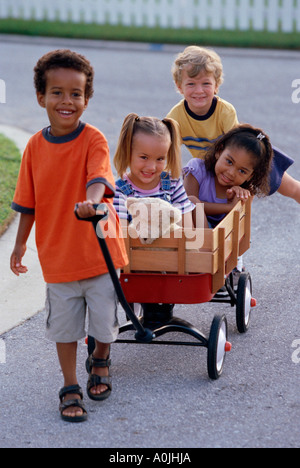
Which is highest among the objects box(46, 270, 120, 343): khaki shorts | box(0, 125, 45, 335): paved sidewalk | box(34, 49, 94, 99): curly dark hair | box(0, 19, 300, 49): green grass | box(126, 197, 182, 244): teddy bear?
box(34, 49, 94, 99): curly dark hair

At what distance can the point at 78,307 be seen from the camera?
11.5 ft

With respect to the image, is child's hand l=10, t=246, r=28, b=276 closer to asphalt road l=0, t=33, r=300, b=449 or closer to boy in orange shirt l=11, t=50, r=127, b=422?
boy in orange shirt l=11, t=50, r=127, b=422

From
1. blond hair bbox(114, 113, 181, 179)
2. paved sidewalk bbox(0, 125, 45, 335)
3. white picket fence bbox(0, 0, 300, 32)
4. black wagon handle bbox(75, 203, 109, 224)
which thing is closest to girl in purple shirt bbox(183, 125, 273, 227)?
blond hair bbox(114, 113, 181, 179)

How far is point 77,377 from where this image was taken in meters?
3.85

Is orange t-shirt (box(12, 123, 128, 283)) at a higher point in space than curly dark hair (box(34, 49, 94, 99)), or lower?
lower

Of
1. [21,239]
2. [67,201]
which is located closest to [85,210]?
[67,201]

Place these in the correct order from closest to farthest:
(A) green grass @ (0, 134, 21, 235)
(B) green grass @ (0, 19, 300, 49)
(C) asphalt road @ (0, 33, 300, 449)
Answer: (C) asphalt road @ (0, 33, 300, 449), (A) green grass @ (0, 134, 21, 235), (B) green grass @ (0, 19, 300, 49)

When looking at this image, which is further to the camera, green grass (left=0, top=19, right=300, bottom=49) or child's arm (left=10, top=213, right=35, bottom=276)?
green grass (left=0, top=19, right=300, bottom=49)

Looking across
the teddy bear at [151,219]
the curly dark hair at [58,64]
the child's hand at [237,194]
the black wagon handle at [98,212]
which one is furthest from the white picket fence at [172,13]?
the black wagon handle at [98,212]

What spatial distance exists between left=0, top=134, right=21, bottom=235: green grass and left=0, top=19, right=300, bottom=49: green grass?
7.10m

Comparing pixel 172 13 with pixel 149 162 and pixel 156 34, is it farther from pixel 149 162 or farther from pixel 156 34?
pixel 149 162

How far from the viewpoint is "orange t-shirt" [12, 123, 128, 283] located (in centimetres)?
338
